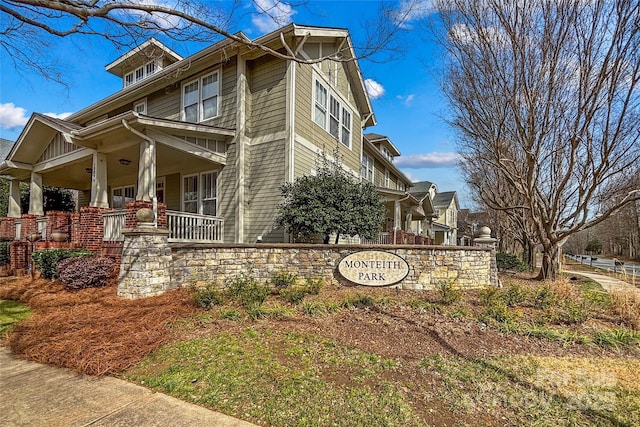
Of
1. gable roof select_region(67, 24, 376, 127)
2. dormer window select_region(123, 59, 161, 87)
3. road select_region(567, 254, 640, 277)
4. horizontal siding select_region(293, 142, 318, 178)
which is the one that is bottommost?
road select_region(567, 254, 640, 277)

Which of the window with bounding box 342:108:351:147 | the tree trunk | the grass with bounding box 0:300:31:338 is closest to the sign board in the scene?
the grass with bounding box 0:300:31:338

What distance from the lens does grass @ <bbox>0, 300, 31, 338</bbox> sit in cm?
595

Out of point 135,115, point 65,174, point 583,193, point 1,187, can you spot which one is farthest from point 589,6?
point 1,187

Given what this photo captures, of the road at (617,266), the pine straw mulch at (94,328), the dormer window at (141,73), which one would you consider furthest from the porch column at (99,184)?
the road at (617,266)

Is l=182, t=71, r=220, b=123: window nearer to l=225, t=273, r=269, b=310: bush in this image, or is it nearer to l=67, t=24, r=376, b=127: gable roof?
l=67, t=24, r=376, b=127: gable roof

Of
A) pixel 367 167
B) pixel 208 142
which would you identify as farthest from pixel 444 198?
pixel 208 142

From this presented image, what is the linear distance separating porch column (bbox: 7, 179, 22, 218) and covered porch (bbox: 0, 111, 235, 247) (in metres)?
0.03

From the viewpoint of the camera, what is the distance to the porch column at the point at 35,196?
12.7 meters

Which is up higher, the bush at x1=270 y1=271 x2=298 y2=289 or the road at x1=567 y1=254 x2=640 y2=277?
the bush at x1=270 y1=271 x2=298 y2=289

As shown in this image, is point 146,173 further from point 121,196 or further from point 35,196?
point 121,196

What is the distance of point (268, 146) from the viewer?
10977 mm

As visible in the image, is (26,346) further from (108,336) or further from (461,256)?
(461,256)

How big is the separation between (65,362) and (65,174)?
12674 millimetres

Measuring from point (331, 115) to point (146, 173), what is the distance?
747cm
